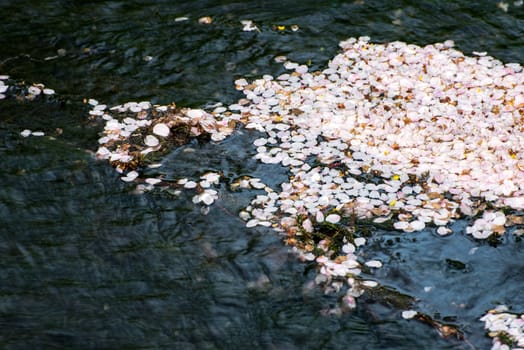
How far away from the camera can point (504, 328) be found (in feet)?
10.7

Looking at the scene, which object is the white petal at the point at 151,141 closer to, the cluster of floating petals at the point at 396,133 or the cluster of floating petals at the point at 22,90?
the cluster of floating petals at the point at 396,133

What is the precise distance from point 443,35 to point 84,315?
401 cm

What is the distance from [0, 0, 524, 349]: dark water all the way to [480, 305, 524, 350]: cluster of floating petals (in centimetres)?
5

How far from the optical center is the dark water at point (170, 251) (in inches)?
131

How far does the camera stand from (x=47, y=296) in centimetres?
348

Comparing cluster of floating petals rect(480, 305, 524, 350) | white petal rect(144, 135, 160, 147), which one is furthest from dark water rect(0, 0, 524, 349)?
white petal rect(144, 135, 160, 147)

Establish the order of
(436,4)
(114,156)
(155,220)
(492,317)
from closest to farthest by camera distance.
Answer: (492,317)
(155,220)
(114,156)
(436,4)

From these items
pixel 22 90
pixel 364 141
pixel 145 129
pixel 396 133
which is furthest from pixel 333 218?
pixel 22 90

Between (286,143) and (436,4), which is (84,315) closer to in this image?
(286,143)

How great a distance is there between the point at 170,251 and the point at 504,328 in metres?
1.77

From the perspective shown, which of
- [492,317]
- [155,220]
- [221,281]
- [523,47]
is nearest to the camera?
[492,317]

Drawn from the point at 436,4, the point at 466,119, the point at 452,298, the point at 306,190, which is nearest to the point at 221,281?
the point at 306,190

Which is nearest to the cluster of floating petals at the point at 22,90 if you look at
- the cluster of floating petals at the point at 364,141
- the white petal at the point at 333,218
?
the cluster of floating petals at the point at 364,141

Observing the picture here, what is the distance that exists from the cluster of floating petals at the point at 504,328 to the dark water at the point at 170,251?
0.05 meters
